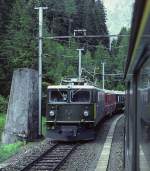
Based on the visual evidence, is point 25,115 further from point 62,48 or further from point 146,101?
point 62,48

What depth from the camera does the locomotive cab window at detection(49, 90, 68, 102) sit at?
24281 millimetres

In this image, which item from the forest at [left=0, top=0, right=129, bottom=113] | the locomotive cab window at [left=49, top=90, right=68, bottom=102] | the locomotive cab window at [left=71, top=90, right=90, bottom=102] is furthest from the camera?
Result: the forest at [left=0, top=0, right=129, bottom=113]

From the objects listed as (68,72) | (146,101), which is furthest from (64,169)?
(68,72)

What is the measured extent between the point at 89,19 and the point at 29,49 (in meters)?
7.41

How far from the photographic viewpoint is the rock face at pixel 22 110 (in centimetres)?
2636

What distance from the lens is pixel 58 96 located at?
24391 mm

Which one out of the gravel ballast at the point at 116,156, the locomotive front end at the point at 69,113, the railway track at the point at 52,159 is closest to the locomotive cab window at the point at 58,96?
the locomotive front end at the point at 69,113

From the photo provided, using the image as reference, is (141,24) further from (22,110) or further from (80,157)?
(22,110)

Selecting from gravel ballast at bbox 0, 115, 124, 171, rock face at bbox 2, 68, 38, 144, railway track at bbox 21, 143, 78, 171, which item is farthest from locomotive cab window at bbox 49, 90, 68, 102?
rock face at bbox 2, 68, 38, 144

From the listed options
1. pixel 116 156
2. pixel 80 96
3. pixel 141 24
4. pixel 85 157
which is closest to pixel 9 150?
pixel 85 157

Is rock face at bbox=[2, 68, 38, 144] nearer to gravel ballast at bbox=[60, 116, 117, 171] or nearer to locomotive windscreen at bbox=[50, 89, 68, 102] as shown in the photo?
locomotive windscreen at bbox=[50, 89, 68, 102]

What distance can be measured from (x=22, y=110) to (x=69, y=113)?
3.45 metres

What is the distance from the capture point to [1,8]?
67.9 meters

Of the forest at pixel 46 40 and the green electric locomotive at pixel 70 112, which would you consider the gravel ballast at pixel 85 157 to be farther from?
the forest at pixel 46 40
